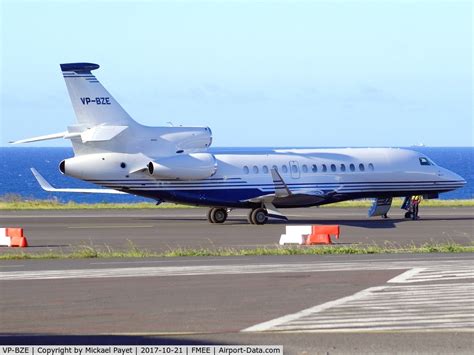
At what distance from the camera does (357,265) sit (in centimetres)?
2314

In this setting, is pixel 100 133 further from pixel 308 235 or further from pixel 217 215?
pixel 308 235

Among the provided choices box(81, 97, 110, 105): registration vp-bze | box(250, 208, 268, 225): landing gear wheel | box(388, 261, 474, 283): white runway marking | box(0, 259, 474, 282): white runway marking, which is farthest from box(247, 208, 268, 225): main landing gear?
box(388, 261, 474, 283): white runway marking

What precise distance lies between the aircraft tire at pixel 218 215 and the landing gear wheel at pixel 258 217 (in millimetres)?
1613

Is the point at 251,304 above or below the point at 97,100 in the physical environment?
below

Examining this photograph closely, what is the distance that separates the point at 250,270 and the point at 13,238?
11.2 m

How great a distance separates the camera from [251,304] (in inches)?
654

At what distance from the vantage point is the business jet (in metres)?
39.9

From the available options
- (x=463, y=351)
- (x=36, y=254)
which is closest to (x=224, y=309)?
(x=463, y=351)

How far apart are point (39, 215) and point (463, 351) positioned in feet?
124

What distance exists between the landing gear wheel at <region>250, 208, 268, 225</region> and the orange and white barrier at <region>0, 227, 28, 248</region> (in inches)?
509

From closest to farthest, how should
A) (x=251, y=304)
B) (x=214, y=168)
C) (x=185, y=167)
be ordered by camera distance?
1. (x=251, y=304)
2. (x=185, y=167)
3. (x=214, y=168)

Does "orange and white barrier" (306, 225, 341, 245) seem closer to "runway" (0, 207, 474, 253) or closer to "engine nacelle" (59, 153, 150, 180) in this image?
"runway" (0, 207, 474, 253)

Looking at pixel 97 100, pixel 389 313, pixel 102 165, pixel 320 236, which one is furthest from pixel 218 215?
pixel 389 313

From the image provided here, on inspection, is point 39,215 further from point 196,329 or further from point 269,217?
point 196,329
